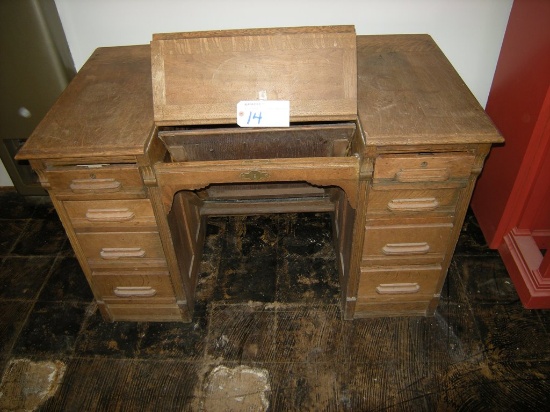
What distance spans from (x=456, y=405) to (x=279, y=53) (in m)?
1.65

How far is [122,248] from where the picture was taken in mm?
1795

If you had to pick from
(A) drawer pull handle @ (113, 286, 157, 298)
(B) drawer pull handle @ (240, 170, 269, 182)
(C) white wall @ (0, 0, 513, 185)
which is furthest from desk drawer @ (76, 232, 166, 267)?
(C) white wall @ (0, 0, 513, 185)

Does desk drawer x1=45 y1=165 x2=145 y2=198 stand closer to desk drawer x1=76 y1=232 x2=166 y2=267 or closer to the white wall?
desk drawer x1=76 y1=232 x2=166 y2=267

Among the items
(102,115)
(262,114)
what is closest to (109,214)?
(102,115)

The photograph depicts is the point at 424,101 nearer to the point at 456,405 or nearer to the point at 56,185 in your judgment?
the point at 456,405

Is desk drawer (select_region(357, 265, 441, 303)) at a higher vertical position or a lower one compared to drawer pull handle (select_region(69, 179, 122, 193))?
lower

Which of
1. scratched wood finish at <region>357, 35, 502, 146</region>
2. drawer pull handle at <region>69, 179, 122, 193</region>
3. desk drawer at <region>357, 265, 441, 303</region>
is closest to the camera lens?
scratched wood finish at <region>357, 35, 502, 146</region>

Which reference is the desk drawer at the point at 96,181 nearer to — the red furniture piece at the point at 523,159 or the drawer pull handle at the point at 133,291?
the drawer pull handle at the point at 133,291

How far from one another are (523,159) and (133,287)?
2.03 m

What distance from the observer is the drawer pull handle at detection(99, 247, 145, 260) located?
1796mm

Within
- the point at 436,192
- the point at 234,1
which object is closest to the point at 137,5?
the point at 234,1

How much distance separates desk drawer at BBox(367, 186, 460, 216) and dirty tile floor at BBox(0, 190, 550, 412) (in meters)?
0.72

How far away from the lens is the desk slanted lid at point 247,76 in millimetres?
1518

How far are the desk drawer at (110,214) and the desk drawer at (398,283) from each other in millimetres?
1006
